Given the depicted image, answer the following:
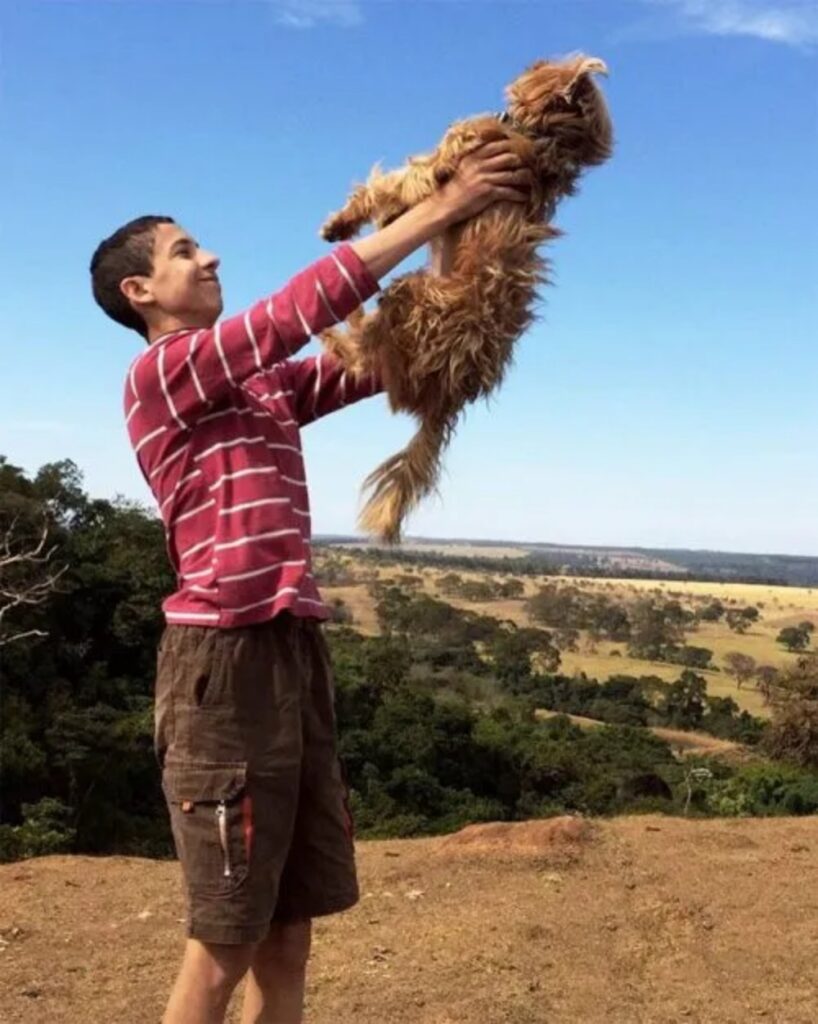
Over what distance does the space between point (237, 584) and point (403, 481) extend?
379 millimetres

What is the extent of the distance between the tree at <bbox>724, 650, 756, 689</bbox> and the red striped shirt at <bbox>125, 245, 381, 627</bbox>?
5489cm

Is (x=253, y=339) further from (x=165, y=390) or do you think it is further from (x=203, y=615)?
(x=203, y=615)

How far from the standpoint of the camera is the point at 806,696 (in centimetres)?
2772

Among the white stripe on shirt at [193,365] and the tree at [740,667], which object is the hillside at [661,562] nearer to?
the tree at [740,667]

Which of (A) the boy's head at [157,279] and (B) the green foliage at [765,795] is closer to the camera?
(A) the boy's head at [157,279]

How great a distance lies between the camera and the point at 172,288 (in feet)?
7.57

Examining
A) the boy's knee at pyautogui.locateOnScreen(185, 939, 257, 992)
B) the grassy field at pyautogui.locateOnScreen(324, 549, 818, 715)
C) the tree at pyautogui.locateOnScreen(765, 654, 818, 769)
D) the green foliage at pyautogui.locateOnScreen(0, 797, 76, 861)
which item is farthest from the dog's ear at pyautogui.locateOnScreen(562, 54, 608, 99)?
the grassy field at pyautogui.locateOnScreen(324, 549, 818, 715)

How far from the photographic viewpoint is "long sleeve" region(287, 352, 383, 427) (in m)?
2.46

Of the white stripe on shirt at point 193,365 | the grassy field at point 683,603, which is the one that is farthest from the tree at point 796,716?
the white stripe on shirt at point 193,365

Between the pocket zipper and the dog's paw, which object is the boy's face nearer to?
the dog's paw

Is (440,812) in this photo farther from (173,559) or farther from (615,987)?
(173,559)

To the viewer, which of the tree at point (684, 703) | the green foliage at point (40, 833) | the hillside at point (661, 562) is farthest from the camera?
the hillside at point (661, 562)

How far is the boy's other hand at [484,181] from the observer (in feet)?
6.69

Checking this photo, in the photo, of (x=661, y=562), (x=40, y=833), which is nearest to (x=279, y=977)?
(x=40, y=833)
